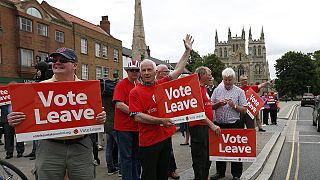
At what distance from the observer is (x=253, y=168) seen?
23.7 ft

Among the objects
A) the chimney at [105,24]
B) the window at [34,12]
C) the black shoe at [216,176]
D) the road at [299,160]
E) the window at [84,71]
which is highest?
the chimney at [105,24]

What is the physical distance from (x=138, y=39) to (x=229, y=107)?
14604 mm

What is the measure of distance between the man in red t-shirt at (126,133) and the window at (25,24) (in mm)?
26328

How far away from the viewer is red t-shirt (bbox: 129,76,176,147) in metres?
4.57

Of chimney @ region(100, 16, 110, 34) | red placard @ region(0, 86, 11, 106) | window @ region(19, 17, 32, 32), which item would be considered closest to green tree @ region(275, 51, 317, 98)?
chimney @ region(100, 16, 110, 34)

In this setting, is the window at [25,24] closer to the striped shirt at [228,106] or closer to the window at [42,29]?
the window at [42,29]

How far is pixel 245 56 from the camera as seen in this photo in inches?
6122

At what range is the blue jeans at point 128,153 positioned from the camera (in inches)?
215

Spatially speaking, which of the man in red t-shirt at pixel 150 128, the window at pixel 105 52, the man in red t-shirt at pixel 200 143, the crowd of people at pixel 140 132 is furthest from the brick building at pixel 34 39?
the man in red t-shirt at pixel 150 128

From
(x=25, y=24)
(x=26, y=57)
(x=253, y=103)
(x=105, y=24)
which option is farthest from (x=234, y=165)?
(x=105, y=24)

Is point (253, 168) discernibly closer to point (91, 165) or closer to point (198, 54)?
point (91, 165)

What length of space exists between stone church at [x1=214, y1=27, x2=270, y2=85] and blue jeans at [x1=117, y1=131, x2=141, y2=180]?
14506 cm

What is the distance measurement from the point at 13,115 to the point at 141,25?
1823 cm

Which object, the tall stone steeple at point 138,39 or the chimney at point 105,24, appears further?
the chimney at point 105,24
